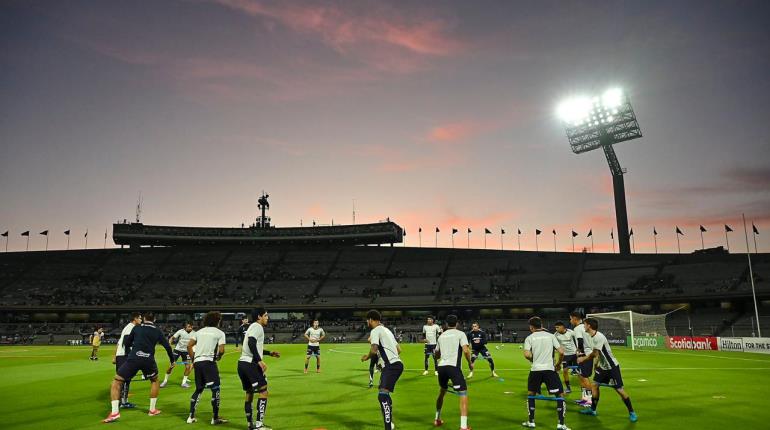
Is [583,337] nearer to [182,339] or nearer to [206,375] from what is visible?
[206,375]

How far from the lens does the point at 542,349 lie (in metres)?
11.4

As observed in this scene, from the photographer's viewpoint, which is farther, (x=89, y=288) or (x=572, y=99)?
(x=89, y=288)

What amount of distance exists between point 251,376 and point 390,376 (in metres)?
3.25

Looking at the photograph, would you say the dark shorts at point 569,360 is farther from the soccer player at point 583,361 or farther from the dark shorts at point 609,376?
the dark shorts at point 609,376

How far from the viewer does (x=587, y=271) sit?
265 feet

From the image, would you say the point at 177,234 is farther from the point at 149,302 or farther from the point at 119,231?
the point at 149,302

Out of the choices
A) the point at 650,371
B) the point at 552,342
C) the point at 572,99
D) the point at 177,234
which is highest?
the point at 572,99

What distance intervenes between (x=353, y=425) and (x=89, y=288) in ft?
298

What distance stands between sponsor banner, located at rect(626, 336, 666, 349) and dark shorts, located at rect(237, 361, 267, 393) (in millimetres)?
43745

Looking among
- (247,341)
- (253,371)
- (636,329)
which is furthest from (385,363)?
(636,329)

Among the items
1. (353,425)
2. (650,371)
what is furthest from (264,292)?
(353,425)

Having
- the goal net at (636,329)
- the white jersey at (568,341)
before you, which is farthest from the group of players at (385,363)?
the goal net at (636,329)

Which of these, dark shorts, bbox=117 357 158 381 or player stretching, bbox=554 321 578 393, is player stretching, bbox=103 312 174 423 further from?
player stretching, bbox=554 321 578 393

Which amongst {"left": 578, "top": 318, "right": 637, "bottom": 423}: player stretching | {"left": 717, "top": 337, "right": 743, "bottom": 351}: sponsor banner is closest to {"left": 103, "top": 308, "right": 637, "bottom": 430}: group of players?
{"left": 578, "top": 318, "right": 637, "bottom": 423}: player stretching
